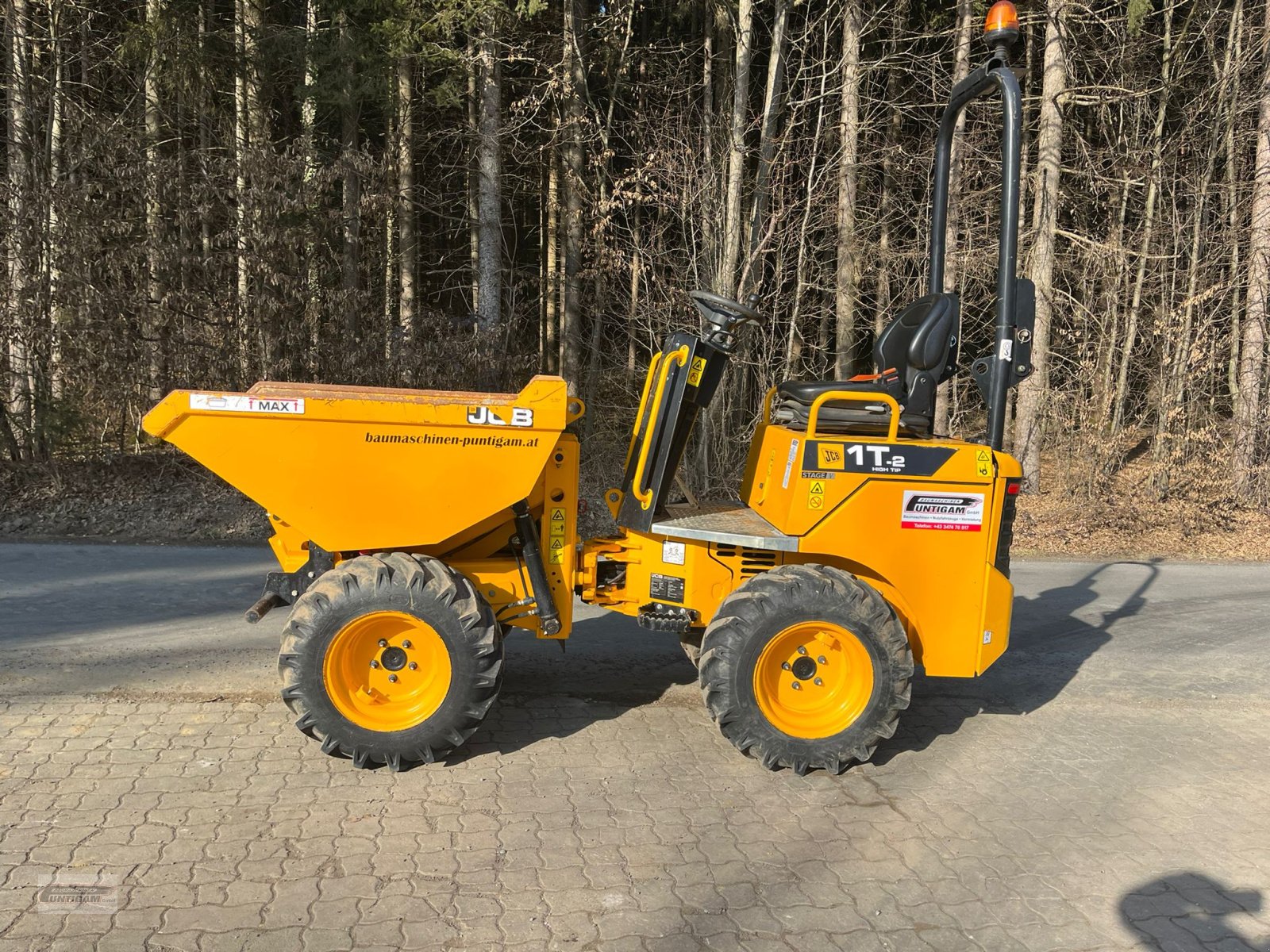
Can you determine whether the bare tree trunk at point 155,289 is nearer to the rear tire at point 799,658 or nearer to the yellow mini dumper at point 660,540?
the yellow mini dumper at point 660,540

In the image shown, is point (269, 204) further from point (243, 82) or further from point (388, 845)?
point (388, 845)

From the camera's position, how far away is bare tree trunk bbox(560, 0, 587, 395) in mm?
13531

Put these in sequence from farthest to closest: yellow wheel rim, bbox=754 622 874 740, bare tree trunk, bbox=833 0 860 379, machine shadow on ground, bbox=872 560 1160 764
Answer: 1. bare tree trunk, bbox=833 0 860 379
2. machine shadow on ground, bbox=872 560 1160 764
3. yellow wheel rim, bbox=754 622 874 740

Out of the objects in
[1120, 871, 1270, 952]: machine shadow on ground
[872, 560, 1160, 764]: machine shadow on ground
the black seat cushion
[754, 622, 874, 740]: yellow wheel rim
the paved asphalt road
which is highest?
the black seat cushion

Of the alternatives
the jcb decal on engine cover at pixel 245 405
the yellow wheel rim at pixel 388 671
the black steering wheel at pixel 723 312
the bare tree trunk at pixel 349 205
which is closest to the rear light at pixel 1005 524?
the black steering wheel at pixel 723 312

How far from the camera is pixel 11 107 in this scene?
11.4 metres

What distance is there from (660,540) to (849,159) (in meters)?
9.28

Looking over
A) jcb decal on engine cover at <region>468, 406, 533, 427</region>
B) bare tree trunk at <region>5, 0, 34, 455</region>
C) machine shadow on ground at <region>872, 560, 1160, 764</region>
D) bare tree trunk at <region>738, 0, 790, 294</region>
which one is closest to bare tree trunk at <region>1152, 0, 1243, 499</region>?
machine shadow on ground at <region>872, 560, 1160, 764</region>

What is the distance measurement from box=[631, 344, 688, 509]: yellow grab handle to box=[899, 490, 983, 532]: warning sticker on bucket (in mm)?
1240

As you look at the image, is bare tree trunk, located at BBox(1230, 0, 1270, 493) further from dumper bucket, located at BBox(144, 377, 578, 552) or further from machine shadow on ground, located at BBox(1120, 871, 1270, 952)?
dumper bucket, located at BBox(144, 377, 578, 552)

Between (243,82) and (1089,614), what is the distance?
1311 cm

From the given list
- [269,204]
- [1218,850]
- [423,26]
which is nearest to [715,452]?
[269,204]

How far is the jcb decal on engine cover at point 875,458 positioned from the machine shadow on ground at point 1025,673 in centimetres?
145

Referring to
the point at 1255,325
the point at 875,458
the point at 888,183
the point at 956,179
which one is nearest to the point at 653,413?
the point at 875,458
